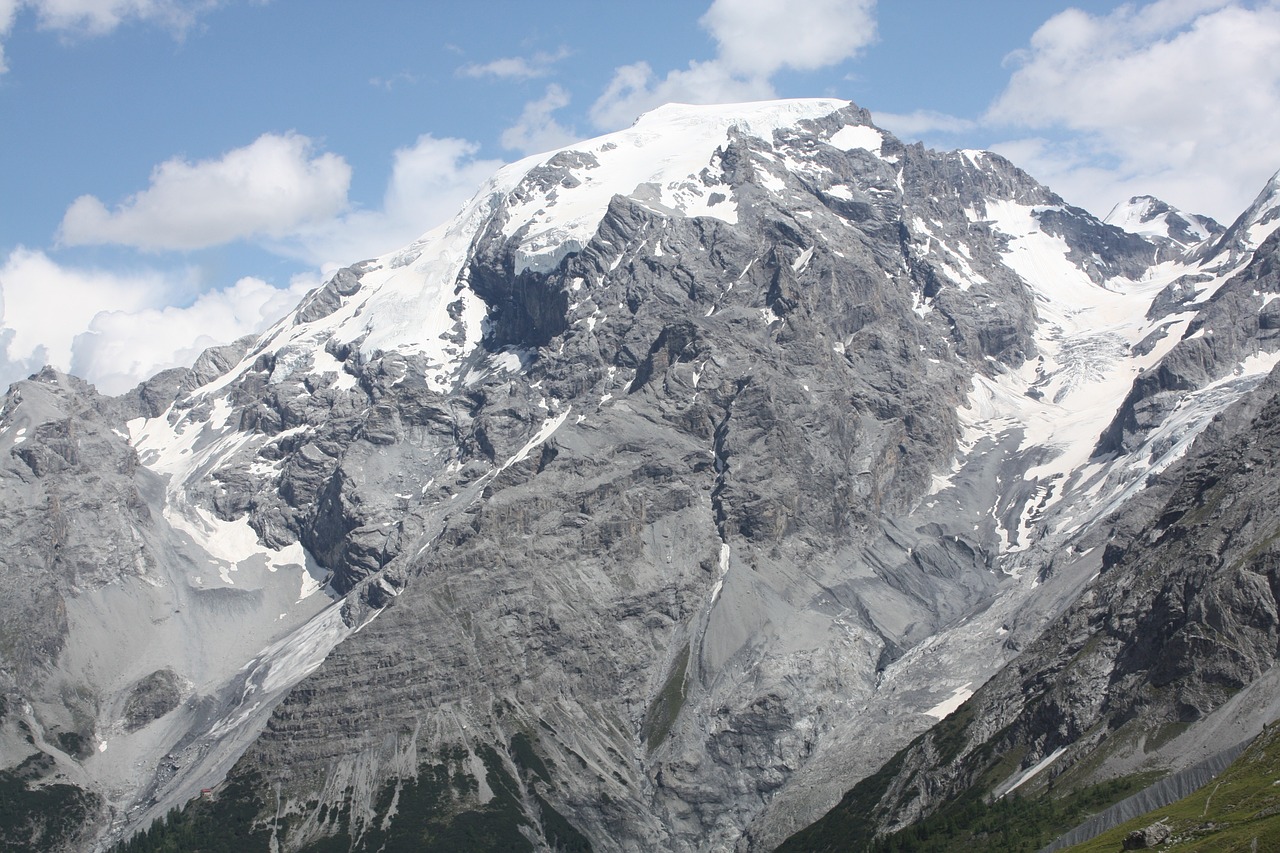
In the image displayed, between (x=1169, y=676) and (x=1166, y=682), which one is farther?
(x=1169, y=676)

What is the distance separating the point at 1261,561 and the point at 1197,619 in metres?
10.6

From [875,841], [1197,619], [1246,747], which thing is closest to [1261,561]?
[1197,619]

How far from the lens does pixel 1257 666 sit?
160m

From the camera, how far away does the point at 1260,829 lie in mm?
93625

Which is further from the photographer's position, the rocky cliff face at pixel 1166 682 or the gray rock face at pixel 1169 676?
the gray rock face at pixel 1169 676

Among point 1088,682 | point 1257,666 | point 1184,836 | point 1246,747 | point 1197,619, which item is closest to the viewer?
point 1184,836

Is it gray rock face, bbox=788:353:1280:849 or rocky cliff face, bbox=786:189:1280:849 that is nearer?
rocky cliff face, bbox=786:189:1280:849

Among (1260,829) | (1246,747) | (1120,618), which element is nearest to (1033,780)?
(1120,618)

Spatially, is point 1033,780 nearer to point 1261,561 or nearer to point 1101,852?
point 1261,561

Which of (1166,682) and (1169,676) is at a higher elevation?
(1169,676)

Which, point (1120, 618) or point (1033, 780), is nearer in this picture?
point (1033, 780)

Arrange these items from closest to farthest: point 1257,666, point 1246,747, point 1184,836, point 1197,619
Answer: point 1184,836, point 1246,747, point 1257,666, point 1197,619

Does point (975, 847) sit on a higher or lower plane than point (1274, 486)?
lower

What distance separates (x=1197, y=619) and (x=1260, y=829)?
84.2 metres
